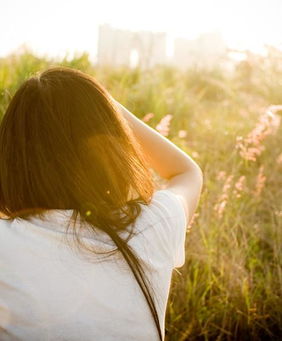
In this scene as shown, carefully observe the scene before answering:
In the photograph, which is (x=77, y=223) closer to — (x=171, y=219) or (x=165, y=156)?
(x=171, y=219)

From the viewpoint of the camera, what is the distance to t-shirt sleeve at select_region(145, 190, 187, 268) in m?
1.10

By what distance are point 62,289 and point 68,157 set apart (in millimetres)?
292

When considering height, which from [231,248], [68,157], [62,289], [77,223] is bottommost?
[231,248]

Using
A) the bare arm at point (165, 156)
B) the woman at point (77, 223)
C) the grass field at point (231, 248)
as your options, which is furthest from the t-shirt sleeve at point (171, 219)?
the grass field at point (231, 248)

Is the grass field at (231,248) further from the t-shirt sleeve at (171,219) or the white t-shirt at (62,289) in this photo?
the white t-shirt at (62,289)

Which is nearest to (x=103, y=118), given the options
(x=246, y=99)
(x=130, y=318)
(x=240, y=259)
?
(x=130, y=318)

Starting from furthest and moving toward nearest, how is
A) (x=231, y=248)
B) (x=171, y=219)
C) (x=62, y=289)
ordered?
(x=231, y=248) → (x=171, y=219) → (x=62, y=289)

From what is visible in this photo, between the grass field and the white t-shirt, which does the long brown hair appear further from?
the grass field

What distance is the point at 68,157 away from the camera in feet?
3.38

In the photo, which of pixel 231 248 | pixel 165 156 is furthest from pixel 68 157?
→ pixel 231 248

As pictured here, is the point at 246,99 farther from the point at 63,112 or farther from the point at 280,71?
the point at 63,112

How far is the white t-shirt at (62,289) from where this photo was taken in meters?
0.94

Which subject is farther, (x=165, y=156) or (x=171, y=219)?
(x=165, y=156)

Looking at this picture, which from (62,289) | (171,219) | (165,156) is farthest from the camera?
(165,156)
